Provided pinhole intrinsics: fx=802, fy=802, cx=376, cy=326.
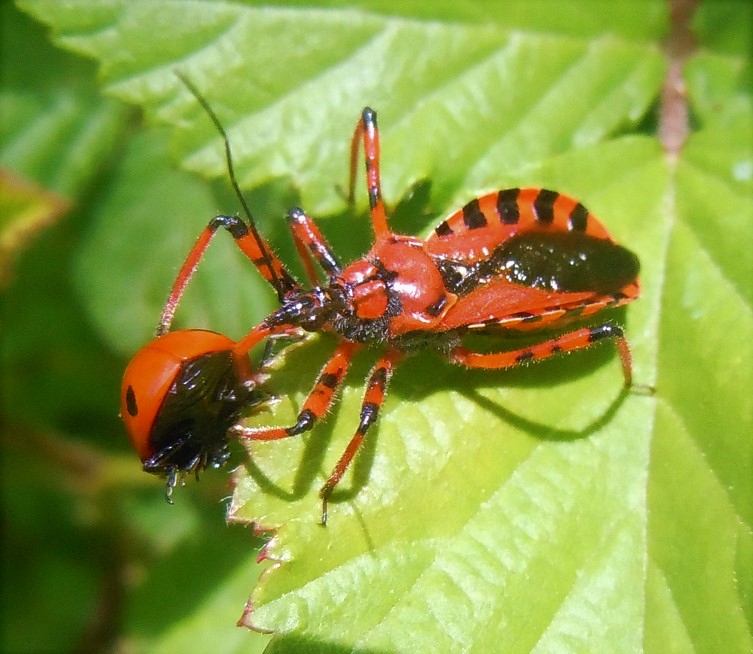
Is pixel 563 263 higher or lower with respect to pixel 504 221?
lower

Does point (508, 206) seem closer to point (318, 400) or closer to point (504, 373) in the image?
point (504, 373)

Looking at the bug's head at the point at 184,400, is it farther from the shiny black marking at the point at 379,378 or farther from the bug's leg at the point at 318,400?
the shiny black marking at the point at 379,378

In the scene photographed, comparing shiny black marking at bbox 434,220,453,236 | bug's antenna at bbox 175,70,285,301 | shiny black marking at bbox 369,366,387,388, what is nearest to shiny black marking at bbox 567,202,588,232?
shiny black marking at bbox 434,220,453,236

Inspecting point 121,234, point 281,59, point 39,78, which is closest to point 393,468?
point 281,59

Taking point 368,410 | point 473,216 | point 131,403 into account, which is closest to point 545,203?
point 473,216

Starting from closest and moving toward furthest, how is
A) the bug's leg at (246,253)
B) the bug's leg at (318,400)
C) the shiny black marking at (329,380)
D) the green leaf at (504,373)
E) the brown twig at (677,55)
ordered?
the green leaf at (504,373) → the bug's leg at (318,400) → the shiny black marking at (329,380) → the bug's leg at (246,253) → the brown twig at (677,55)

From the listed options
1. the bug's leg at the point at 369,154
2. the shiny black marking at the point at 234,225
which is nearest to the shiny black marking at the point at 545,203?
the bug's leg at the point at 369,154

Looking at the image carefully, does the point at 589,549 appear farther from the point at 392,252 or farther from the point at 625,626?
the point at 392,252
